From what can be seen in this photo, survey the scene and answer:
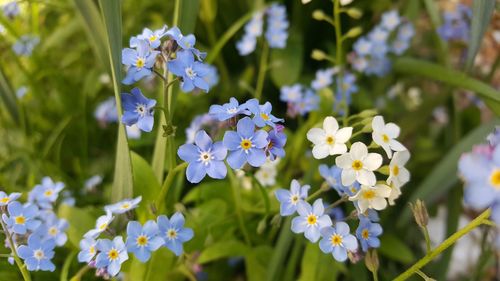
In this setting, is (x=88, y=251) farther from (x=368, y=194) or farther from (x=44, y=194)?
(x=368, y=194)


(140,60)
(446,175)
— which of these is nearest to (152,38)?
(140,60)

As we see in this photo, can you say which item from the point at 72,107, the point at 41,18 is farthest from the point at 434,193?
the point at 41,18

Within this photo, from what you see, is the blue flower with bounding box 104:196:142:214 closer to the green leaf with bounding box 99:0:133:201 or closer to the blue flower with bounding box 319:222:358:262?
the green leaf with bounding box 99:0:133:201

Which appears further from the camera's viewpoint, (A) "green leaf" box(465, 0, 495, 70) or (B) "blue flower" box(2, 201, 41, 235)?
(A) "green leaf" box(465, 0, 495, 70)

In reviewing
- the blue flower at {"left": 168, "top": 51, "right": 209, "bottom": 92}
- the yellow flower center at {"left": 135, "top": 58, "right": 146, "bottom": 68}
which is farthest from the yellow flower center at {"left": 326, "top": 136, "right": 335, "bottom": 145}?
the yellow flower center at {"left": 135, "top": 58, "right": 146, "bottom": 68}

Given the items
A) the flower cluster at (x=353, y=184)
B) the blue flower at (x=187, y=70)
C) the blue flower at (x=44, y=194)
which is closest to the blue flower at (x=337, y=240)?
the flower cluster at (x=353, y=184)

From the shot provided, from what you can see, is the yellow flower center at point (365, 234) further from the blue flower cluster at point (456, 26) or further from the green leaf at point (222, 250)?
the blue flower cluster at point (456, 26)
